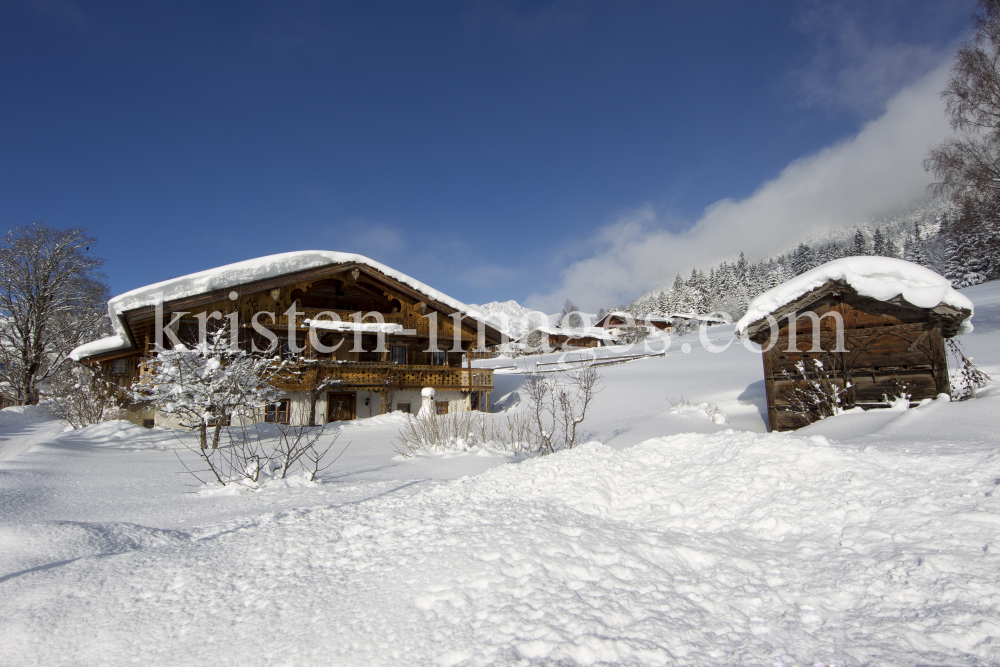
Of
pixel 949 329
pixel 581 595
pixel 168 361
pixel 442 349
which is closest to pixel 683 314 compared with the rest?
pixel 442 349

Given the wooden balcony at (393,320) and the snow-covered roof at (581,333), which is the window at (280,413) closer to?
the wooden balcony at (393,320)

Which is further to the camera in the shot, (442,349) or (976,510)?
(442,349)

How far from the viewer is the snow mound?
72.4 ft

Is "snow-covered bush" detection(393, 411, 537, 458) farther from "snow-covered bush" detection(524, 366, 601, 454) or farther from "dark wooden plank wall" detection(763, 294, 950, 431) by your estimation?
"dark wooden plank wall" detection(763, 294, 950, 431)

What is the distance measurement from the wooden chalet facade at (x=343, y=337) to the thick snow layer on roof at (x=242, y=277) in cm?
12

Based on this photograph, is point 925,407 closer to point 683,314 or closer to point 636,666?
point 636,666

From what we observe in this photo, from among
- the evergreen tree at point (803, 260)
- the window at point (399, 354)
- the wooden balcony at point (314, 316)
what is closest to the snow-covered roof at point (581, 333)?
the evergreen tree at point (803, 260)

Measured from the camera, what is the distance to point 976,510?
13.1ft

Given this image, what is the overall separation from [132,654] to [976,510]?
5.74 m

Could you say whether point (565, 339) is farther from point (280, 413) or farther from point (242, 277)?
point (242, 277)

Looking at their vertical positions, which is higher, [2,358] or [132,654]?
[2,358]

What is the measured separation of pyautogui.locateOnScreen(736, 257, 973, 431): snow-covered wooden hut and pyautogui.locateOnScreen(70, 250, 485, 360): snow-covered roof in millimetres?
13630

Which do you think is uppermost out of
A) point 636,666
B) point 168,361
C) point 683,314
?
point 683,314

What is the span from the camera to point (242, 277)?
18562 mm
